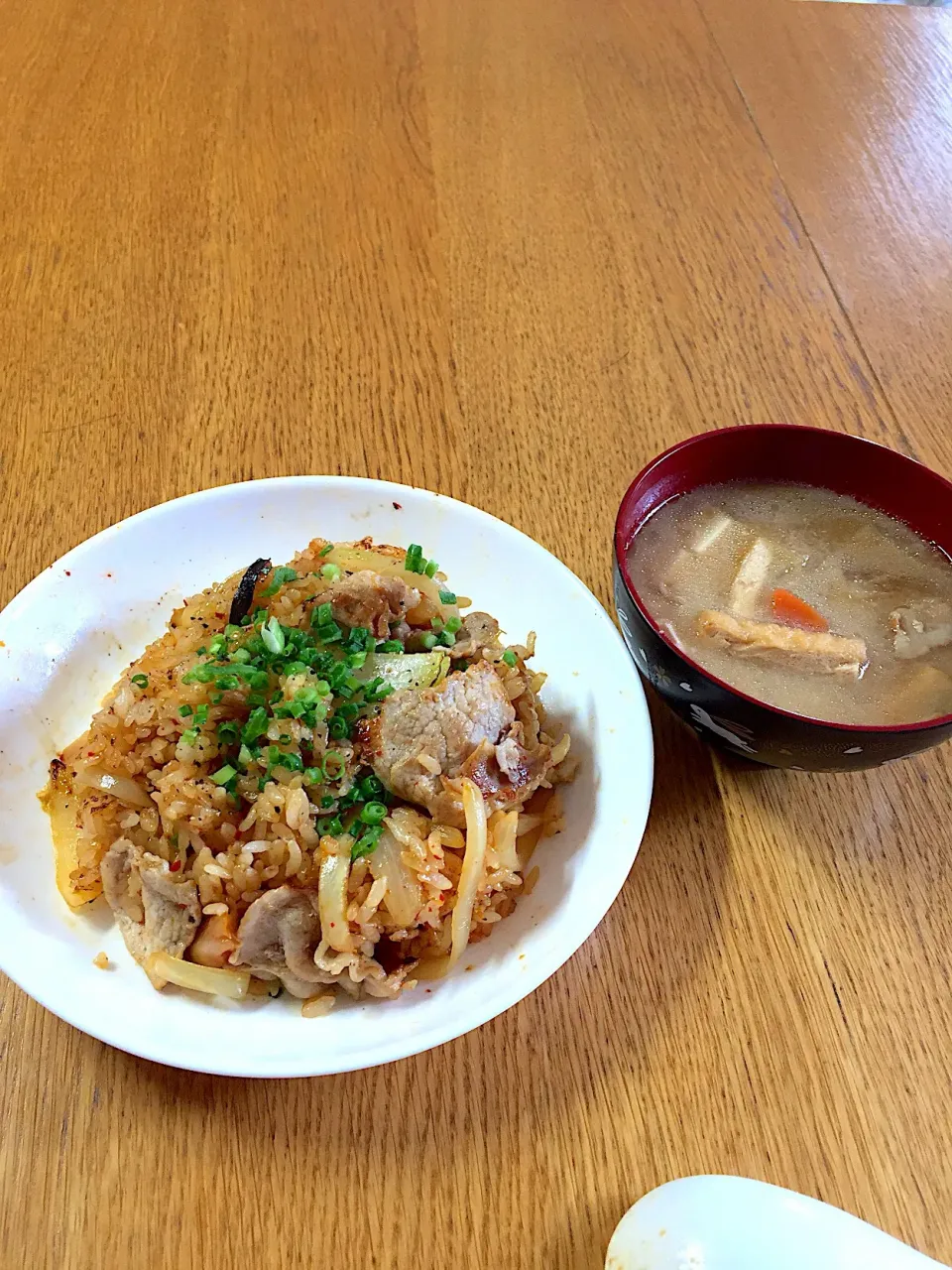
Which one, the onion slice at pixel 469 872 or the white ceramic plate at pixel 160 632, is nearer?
the white ceramic plate at pixel 160 632

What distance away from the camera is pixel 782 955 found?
5.49 feet

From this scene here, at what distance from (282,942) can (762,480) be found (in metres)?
1.39

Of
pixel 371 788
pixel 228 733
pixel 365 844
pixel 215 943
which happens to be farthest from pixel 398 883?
pixel 228 733

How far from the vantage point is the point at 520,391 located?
2.65m

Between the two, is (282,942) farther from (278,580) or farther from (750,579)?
(750,579)

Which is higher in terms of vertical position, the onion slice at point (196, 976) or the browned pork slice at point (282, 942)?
the browned pork slice at point (282, 942)

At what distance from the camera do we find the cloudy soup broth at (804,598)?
171cm

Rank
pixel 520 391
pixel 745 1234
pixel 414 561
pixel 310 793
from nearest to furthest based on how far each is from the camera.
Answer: pixel 745 1234
pixel 310 793
pixel 414 561
pixel 520 391

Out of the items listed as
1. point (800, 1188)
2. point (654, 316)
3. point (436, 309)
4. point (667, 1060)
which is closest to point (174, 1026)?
point (667, 1060)

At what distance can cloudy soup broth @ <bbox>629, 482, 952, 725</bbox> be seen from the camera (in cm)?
171

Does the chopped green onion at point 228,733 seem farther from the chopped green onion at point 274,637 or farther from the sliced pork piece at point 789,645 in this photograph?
the sliced pork piece at point 789,645

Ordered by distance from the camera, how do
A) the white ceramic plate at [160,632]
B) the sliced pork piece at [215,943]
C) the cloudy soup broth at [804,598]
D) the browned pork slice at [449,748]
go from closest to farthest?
the white ceramic plate at [160,632] → the sliced pork piece at [215,943] → the browned pork slice at [449,748] → the cloudy soup broth at [804,598]

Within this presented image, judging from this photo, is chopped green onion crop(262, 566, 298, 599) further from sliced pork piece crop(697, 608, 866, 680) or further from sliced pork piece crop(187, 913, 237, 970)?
sliced pork piece crop(697, 608, 866, 680)

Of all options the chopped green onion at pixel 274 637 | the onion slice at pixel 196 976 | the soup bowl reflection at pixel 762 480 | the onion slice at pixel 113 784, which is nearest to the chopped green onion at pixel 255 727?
the chopped green onion at pixel 274 637
